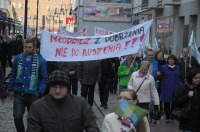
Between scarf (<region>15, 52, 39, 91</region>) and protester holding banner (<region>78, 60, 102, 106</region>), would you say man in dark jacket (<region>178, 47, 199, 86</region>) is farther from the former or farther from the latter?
scarf (<region>15, 52, 39, 91</region>)

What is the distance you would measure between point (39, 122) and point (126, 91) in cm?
95

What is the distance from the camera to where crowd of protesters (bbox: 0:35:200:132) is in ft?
12.8

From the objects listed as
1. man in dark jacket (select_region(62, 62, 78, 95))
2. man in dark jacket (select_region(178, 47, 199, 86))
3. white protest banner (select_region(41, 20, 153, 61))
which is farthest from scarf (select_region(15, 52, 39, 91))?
man in dark jacket (select_region(178, 47, 199, 86))

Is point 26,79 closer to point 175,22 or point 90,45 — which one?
point 90,45

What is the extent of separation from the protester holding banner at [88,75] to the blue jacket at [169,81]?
181 cm

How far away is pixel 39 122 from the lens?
12.8 ft

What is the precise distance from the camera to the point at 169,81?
10219 mm

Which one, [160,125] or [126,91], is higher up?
[126,91]

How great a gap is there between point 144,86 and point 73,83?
10.9ft

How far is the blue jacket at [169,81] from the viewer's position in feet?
33.4

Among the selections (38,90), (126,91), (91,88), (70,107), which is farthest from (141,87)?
(70,107)

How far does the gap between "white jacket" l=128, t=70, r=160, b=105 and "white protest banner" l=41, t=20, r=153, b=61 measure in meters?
1.18

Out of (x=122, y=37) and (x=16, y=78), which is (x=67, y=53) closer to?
(x=122, y=37)

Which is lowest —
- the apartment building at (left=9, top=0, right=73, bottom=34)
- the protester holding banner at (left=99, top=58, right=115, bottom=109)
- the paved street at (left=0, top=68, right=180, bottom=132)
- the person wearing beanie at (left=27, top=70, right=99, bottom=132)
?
the paved street at (left=0, top=68, right=180, bottom=132)
